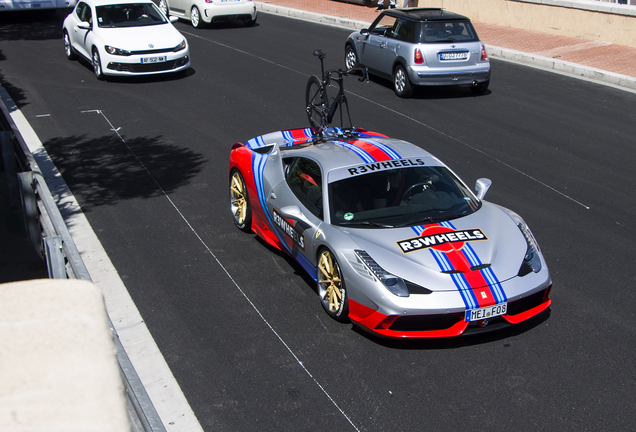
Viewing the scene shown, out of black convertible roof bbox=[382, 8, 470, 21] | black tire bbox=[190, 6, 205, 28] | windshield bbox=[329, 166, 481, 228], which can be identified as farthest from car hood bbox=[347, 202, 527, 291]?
black tire bbox=[190, 6, 205, 28]

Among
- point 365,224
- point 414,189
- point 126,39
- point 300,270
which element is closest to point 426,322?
point 365,224

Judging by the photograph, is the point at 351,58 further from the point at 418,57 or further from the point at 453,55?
the point at 453,55

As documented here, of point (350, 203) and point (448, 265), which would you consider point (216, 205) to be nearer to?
point (350, 203)

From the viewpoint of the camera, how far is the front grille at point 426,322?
518cm

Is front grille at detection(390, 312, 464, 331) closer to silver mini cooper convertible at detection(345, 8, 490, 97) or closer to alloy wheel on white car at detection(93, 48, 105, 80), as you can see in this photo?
silver mini cooper convertible at detection(345, 8, 490, 97)

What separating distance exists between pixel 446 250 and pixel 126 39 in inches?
464

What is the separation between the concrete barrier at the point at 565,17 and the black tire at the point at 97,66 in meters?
13.7

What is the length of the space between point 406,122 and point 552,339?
7175 mm

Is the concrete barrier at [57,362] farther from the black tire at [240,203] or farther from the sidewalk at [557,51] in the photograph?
the sidewalk at [557,51]

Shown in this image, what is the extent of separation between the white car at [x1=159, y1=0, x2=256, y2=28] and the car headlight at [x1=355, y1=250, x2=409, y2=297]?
1788 centimetres

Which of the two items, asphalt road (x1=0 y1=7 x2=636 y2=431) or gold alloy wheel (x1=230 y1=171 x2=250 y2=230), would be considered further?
gold alloy wheel (x1=230 y1=171 x2=250 y2=230)

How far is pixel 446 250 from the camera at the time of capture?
5535mm

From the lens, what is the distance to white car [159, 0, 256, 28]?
21.3 meters

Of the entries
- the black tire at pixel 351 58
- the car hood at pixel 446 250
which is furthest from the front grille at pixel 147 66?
the car hood at pixel 446 250
